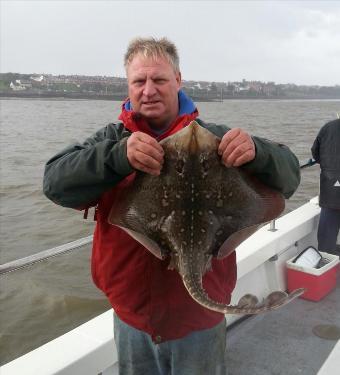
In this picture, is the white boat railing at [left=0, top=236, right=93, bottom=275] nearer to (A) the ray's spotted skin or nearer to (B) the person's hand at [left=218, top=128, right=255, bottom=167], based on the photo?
(A) the ray's spotted skin

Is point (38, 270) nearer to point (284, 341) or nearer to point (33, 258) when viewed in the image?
point (284, 341)

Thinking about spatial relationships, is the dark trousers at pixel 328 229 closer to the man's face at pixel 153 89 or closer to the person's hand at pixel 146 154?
the man's face at pixel 153 89

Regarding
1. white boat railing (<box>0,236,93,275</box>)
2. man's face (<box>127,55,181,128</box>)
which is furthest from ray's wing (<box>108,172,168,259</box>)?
white boat railing (<box>0,236,93,275</box>)

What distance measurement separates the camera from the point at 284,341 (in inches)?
164

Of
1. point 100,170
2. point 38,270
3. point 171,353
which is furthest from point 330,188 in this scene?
point 38,270

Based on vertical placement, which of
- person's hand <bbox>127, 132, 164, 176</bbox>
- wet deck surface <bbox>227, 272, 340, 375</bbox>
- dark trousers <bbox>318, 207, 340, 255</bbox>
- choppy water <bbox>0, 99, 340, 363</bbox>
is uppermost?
person's hand <bbox>127, 132, 164, 176</bbox>

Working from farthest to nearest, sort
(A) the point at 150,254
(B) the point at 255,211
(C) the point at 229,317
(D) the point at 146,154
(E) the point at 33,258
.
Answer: (C) the point at 229,317 < (E) the point at 33,258 < (A) the point at 150,254 < (B) the point at 255,211 < (D) the point at 146,154

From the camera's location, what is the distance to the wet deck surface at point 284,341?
150 inches

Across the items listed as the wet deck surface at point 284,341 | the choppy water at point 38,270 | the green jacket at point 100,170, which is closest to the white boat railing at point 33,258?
the green jacket at point 100,170

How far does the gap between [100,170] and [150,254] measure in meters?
0.50

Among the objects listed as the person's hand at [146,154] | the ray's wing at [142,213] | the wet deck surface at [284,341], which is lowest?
the wet deck surface at [284,341]

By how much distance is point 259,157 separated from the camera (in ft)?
6.16

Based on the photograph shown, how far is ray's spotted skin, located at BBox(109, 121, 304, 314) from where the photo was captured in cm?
177

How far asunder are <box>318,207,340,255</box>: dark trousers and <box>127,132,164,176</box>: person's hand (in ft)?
14.1
